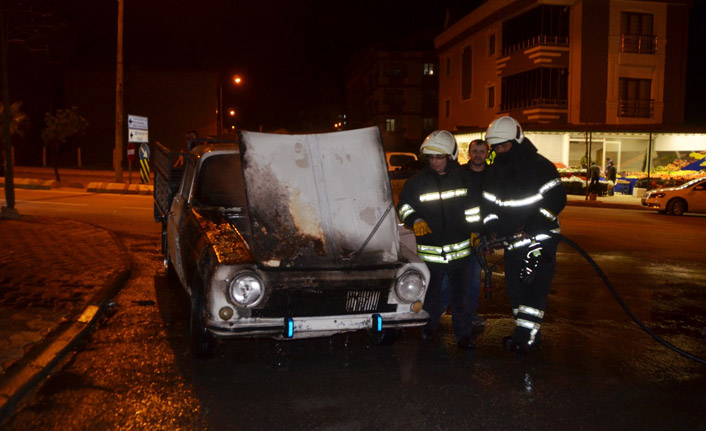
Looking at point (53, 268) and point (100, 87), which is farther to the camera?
point (100, 87)

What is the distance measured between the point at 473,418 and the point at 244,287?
180 cm

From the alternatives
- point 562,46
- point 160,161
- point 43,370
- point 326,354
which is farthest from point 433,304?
point 562,46

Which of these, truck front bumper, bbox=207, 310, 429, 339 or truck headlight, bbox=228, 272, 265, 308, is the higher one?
truck headlight, bbox=228, 272, 265, 308

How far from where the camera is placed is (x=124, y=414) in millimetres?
4008

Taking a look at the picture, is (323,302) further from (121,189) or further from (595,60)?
(595,60)

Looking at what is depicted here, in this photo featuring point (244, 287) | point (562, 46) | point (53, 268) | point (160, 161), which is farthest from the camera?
point (562, 46)

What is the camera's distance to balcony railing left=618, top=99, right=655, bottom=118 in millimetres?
31609

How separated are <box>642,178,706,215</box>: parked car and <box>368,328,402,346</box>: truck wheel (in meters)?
17.3

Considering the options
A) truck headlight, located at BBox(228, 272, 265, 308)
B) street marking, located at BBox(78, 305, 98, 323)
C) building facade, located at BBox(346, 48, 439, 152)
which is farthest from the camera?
building facade, located at BBox(346, 48, 439, 152)

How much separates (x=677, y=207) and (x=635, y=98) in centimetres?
1416

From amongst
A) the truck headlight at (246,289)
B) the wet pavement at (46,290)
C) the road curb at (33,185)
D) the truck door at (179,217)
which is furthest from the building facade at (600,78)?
the truck headlight at (246,289)

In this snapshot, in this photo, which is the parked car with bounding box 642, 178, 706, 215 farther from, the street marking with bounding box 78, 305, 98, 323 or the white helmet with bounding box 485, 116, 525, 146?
the street marking with bounding box 78, 305, 98, 323

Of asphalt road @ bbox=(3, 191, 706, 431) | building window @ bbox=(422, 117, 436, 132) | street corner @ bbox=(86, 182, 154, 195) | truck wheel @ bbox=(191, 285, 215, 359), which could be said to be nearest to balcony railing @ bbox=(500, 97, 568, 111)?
street corner @ bbox=(86, 182, 154, 195)

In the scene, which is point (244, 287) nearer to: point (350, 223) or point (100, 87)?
point (350, 223)
